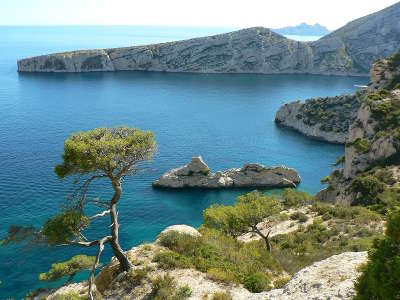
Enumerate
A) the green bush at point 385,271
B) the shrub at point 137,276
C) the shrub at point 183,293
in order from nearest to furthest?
the green bush at point 385,271 < the shrub at point 183,293 < the shrub at point 137,276

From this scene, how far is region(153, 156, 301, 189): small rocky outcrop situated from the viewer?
7750 cm

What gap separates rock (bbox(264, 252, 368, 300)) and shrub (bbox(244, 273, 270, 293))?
3692 mm

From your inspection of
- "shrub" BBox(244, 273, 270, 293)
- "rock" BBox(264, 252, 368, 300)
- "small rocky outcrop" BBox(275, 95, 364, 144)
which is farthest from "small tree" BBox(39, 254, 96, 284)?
"small rocky outcrop" BBox(275, 95, 364, 144)

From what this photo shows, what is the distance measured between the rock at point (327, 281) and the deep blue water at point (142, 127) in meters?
15.8

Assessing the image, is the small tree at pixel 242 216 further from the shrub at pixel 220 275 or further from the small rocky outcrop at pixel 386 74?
the small rocky outcrop at pixel 386 74

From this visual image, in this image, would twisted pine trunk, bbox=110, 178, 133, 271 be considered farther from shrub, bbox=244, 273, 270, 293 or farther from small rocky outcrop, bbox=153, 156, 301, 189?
small rocky outcrop, bbox=153, 156, 301, 189

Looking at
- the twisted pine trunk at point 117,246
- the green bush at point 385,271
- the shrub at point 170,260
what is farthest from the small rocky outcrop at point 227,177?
the green bush at point 385,271

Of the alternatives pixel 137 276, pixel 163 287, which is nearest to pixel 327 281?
pixel 163 287

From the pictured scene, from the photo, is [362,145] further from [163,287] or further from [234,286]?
[163,287]

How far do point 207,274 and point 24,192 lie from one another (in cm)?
5403

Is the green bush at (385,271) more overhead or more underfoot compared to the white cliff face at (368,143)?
more overhead

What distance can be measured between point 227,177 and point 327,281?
61.1m

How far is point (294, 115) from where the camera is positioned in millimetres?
125938

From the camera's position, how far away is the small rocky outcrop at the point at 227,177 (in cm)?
7750
